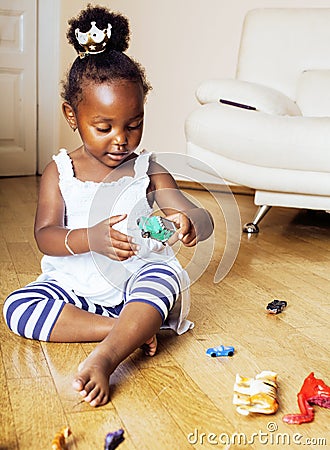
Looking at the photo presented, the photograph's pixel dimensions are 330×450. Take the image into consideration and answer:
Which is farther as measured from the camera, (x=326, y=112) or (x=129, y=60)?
(x=326, y=112)

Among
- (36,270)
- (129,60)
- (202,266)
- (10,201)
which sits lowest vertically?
(10,201)

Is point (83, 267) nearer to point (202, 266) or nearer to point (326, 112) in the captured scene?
point (202, 266)

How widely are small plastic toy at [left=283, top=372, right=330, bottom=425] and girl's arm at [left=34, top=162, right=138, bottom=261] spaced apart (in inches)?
13.3

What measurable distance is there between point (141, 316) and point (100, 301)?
0.16 m

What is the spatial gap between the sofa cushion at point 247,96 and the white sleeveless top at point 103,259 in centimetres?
117

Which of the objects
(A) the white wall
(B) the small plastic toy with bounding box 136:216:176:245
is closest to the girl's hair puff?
(B) the small plastic toy with bounding box 136:216:176:245

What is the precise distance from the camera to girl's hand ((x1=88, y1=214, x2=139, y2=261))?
109 centimetres

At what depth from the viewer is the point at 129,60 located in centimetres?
127

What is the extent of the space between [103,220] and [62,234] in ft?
0.32

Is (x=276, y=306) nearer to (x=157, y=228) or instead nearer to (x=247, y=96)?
(x=157, y=228)

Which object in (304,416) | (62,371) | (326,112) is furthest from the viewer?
(326,112)

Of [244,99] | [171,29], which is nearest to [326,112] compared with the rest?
[244,99]

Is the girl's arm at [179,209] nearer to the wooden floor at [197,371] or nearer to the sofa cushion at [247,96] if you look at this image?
the wooden floor at [197,371]

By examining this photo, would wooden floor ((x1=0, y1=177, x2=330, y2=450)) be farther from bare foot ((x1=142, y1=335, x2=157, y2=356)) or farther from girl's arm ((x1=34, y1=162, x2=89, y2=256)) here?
girl's arm ((x1=34, y1=162, x2=89, y2=256))
